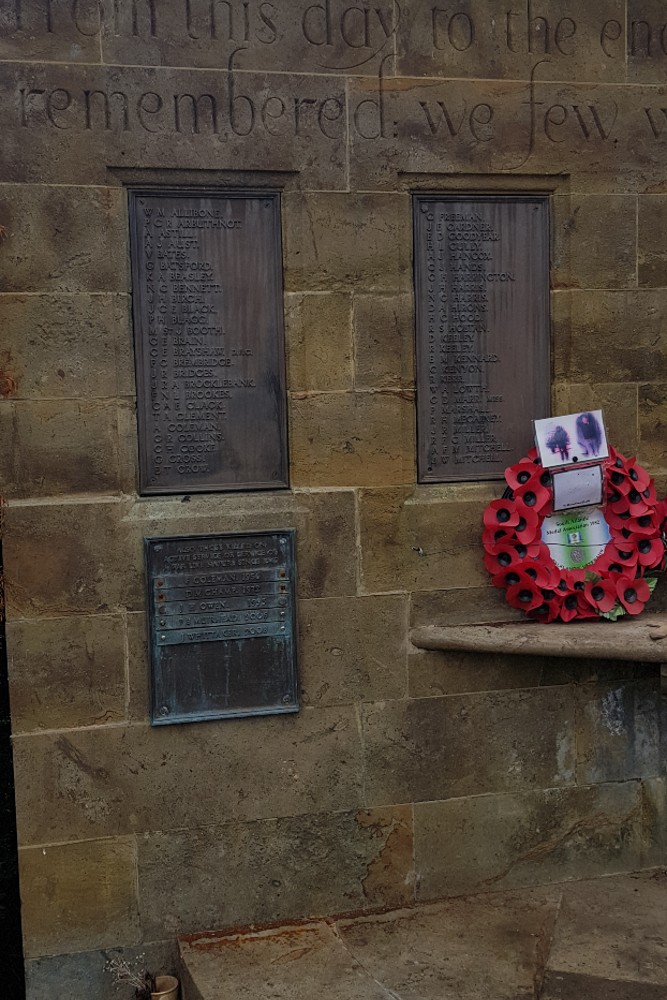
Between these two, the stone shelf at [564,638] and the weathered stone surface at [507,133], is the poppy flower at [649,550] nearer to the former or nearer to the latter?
the stone shelf at [564,638]

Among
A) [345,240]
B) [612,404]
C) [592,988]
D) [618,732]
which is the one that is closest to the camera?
[592,988]

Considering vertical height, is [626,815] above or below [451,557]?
below

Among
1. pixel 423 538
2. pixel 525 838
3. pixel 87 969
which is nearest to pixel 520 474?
pixel 423 538

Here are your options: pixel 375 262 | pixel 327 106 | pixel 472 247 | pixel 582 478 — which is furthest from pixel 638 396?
pixel 327 106

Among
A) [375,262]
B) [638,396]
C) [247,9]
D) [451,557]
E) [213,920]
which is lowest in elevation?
[213,920]

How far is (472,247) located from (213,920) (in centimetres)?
365

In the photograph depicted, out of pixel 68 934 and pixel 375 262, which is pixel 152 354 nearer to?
pixel 375 262

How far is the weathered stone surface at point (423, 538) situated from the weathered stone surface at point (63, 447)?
1293 millimetres

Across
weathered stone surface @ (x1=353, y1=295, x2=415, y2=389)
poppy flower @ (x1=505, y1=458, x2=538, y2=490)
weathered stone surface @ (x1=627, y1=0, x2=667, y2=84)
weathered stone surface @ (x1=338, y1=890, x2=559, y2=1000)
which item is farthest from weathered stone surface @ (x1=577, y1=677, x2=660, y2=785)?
weathered stone surface @ (x1=627, y1=0, x2=667, y2=84)

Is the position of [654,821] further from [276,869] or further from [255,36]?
[255,36]

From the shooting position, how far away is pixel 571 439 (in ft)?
16.6

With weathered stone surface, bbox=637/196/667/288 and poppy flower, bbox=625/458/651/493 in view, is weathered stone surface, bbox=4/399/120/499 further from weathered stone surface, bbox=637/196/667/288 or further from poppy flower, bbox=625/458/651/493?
weathered stone surface, bbox=637/196/667/288

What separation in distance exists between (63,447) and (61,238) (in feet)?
3.21

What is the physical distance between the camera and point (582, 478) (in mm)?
5098
